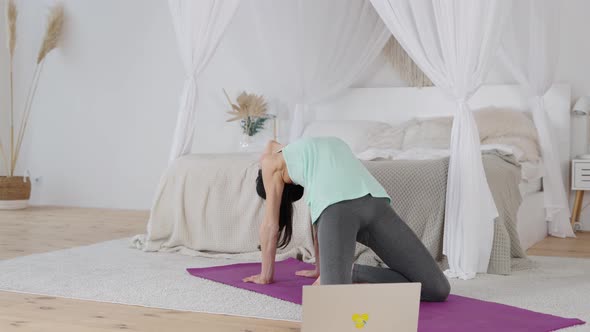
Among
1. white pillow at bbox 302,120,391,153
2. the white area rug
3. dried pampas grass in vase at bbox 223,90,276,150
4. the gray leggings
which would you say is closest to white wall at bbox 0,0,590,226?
dried pampas grass in vase at bbox 223,90,276,150

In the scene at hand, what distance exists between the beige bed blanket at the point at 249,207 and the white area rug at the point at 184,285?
156 mm

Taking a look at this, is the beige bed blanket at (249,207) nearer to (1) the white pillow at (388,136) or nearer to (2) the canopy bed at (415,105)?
(2) the canopy bed at (415,105)

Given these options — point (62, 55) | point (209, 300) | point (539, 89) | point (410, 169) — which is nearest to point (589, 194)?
point (539, 89)

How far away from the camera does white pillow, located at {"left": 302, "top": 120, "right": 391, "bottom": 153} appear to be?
589 centimetres

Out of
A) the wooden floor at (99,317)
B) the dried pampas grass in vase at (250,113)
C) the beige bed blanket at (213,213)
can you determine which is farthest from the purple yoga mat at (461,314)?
the dried pampas grass in vase at (250,113)

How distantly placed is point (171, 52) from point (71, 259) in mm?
3404

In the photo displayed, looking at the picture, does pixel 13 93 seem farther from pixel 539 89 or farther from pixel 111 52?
pixel 539 89

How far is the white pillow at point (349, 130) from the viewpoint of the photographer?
589cm

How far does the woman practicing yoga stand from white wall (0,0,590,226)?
12.3 ft

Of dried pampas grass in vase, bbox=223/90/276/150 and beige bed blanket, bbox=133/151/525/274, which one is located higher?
dried pampas grass in vase, bbox=223/90/276/150

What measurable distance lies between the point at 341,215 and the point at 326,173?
0.18 metres

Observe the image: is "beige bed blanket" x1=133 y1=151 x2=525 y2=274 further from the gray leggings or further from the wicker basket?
the wicker basket

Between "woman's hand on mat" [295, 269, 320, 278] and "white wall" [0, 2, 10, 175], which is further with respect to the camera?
"white wall" [0, 2, 10, 175]

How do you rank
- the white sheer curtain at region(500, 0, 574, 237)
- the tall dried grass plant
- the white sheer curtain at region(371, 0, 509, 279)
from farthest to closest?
the tall dried grass plant
the white sheer curtain at region(500, 0, 574, 237)
the white sheer curtain at region(371, 0, 509, 279)
